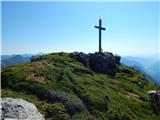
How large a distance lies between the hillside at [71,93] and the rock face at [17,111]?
39.8 ft

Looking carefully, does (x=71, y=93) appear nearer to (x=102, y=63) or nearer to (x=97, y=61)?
(x=97, y=61)

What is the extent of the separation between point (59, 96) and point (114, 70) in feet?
77.9

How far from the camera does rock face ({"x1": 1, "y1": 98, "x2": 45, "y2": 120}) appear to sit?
15.9 m

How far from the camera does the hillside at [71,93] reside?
3195 cm

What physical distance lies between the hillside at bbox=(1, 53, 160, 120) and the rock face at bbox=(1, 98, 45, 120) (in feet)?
39.8

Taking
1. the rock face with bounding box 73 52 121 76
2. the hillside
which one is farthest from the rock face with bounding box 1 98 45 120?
the rock face with bounding box 73 52 121 76

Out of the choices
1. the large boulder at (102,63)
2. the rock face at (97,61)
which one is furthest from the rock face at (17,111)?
the large boulder at (102,63)

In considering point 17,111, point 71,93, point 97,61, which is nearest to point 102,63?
point 97,61

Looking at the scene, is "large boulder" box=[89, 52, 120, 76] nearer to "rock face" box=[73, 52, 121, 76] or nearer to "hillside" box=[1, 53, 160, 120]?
"rock face" box=[73, 52, 121, 76]

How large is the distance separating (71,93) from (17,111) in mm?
18700

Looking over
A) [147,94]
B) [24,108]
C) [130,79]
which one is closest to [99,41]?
[130,79]

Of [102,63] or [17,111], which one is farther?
[102,63]

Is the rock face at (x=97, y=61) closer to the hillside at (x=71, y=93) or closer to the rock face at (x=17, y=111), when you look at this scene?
the hillside at (x=71, y=93)

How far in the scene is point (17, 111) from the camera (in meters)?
16.6
